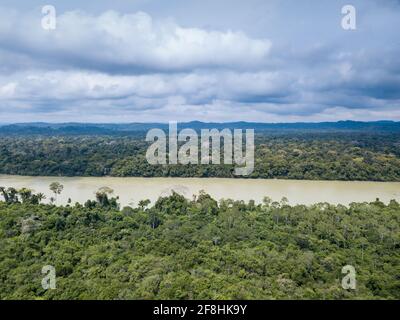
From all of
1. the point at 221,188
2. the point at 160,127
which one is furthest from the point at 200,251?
the point at 160,127

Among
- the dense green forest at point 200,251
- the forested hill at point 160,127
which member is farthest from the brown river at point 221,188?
the forested hill at point 160,127

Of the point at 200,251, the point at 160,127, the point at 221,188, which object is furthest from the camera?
the point at 160,127

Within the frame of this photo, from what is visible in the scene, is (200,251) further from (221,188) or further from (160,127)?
(160,127)

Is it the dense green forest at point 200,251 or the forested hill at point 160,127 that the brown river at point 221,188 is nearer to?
the dense green forest at point 200,251

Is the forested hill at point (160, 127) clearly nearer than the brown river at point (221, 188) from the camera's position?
No

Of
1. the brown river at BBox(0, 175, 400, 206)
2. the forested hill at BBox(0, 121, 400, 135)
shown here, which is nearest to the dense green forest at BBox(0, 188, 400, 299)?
the brown river at BBox(0, 175, 400, 206)

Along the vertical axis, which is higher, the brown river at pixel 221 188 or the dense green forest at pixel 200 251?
the dense green forest at pixel 200 251

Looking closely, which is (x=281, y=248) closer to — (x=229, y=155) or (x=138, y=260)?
(x=138, y=260)
